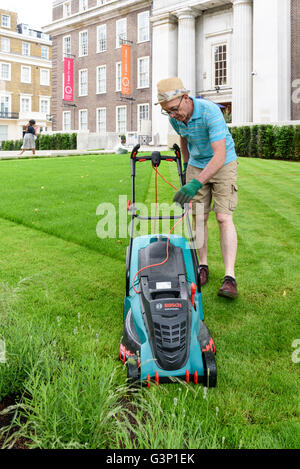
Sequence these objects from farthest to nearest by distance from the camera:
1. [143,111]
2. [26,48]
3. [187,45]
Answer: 1. [26,48]
2. [143,111]
3. [187,45]

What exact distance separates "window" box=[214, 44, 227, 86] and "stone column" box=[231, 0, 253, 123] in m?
3.24

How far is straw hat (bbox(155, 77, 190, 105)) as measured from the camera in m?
3.00

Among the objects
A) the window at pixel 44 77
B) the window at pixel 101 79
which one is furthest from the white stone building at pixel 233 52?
the window at pixel 44 77

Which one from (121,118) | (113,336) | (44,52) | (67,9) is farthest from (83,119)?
(113,336)

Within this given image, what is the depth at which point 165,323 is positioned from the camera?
2.35 meters

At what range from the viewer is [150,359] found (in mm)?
2260

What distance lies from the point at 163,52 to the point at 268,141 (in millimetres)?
14529

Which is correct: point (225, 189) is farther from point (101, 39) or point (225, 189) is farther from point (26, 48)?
point (26, 48)

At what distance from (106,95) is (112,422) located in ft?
114

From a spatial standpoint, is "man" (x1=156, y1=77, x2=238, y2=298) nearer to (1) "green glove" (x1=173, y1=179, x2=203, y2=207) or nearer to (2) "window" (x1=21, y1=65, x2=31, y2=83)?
(1) "green glove" (x1=173, y1=179, x2=203, y2=207)

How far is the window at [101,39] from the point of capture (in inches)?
1361

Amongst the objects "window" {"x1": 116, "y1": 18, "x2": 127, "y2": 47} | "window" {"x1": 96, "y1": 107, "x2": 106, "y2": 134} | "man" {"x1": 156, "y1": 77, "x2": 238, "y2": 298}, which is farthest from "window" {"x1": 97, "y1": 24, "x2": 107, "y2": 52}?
"man" {"x1": 156, "y1": 77, "x2": 238, "y2": 298}

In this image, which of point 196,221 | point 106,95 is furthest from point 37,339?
point 106,95

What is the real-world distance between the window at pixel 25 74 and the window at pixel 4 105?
3466mm
